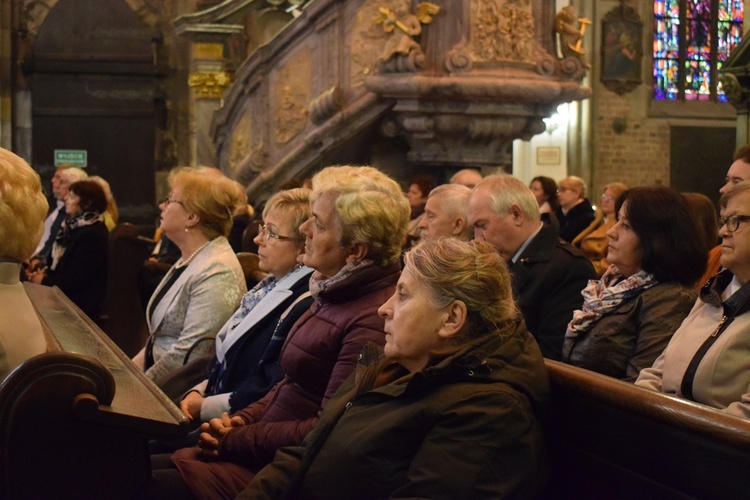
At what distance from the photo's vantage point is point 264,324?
4.38 m

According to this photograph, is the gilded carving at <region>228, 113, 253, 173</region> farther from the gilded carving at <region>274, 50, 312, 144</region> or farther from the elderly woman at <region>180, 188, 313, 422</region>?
the elderly woman at <region>180, 188, 313, 422</region>

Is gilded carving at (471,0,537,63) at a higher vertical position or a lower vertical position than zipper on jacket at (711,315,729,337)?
higher

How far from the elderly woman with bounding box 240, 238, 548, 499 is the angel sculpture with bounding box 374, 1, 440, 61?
5.87 meters

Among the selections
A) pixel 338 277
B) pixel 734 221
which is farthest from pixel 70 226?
pixel 734 221

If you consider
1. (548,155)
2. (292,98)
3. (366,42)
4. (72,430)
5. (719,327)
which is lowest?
(72,430)

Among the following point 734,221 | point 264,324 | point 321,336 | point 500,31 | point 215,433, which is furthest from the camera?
point 500,31

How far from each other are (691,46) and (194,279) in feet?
68.6

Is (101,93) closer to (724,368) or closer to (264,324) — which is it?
(264,324)

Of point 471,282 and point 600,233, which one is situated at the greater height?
point 471,282

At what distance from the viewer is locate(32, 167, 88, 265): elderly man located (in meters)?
9.39

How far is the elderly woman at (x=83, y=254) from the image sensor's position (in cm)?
799

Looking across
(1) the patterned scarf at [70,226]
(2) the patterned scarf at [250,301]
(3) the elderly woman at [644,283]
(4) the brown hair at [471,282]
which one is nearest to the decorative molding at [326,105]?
(1) the patterned scarf at [70,226]

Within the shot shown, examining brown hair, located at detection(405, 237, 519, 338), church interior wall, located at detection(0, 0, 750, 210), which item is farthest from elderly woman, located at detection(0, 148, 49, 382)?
church interior wall, located at detection(0, 0, 750, 210)

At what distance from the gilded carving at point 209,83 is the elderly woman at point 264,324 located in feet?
32.2
